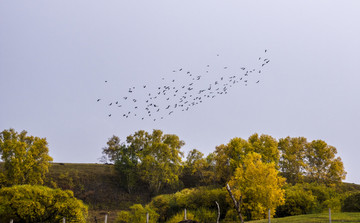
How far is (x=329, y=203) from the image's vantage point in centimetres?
3944

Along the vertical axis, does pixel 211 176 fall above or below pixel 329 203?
above

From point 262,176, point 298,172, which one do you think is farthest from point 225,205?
point 298,172

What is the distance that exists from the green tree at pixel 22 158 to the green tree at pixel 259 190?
1219 inches

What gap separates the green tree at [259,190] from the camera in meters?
36.3

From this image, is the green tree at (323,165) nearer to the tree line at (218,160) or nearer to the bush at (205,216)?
the tree line at (218,160)

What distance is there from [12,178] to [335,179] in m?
56.1

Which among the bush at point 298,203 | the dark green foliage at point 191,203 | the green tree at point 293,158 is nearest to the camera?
the bush at point 298,203

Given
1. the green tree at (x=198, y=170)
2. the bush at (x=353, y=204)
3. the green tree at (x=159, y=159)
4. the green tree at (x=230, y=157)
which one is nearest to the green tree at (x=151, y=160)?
the green tree at (x=159, y=159)

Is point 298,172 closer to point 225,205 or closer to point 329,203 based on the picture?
point 329,203

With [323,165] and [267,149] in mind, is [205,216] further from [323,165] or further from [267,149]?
[323,165]

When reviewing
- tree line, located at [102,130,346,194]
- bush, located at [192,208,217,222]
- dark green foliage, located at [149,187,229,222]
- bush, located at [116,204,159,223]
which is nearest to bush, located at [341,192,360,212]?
dark green foliage, located at [149,187,229,222]

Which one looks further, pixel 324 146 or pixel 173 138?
pixel 173 138

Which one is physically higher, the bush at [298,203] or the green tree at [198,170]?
the green tree at [198,170]

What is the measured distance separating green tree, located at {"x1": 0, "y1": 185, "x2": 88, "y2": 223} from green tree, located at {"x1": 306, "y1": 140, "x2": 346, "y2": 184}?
4443cm
